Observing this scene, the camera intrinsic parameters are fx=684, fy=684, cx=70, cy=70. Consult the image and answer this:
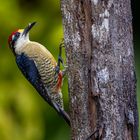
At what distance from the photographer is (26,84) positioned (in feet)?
26.8

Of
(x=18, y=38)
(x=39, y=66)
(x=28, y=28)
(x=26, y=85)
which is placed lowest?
(x=26, y=85)

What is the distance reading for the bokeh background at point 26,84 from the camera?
8008 millimetres

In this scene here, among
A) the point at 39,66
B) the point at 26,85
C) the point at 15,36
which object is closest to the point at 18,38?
the point at 15,36

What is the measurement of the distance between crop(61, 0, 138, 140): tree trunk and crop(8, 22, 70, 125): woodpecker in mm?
1863

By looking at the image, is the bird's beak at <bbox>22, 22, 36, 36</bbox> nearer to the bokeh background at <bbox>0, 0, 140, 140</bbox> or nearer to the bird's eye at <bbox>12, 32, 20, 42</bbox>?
the bird's eye at <bbox>12, 32, 20, 42</bbox>

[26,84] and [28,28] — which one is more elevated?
[28,28]

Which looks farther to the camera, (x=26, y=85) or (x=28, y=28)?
(x=26, y=85)

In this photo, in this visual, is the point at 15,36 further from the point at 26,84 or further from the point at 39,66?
the point at 26,84

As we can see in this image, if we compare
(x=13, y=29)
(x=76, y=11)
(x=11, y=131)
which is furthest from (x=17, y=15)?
(x=76, y=11)

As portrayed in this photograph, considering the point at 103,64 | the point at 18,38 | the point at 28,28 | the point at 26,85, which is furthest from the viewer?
the point at 26,85

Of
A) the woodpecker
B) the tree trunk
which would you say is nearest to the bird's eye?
the woodpecker

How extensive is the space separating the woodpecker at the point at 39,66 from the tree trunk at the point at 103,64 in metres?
1.86

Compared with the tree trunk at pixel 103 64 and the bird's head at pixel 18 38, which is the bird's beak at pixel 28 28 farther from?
the tree trunk at pixel 103 64

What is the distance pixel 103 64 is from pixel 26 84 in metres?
2.89
